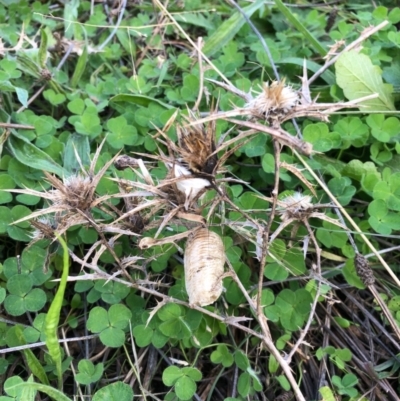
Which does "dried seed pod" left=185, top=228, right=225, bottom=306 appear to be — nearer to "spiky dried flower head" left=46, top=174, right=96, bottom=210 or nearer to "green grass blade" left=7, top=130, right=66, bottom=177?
"spiky dried flower head" left=46, top=174, right=96, bottom=210

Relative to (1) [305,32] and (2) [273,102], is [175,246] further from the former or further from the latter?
(1) [305,32]

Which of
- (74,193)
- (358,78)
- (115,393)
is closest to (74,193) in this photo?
(74,193)

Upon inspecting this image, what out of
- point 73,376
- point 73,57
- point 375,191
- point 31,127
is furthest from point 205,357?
point 73,57

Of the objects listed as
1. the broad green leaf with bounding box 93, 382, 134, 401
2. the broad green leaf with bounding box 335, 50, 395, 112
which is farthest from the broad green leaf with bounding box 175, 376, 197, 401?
the broad green leaf with bounding box 335, 50, 395, 112

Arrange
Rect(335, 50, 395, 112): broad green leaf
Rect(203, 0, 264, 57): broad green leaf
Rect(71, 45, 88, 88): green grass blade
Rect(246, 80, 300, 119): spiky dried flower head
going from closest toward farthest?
1. Rect(246, 80, 300, 119): spiky dried flower head
2. Rect(335, 50, 395, 112): broad green leaf
3. Rect(71, 45, 88, 88): green grass blade
4. Rect(203, 0, 264, 57): broad green leaf

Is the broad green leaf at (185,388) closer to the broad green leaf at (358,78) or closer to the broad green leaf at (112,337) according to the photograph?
the broad green leaf at (112,337)

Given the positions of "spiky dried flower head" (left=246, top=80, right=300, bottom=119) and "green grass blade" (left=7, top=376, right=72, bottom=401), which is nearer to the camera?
"spiky dried flower head" (left=246, top=80, right=300, bottom=119)

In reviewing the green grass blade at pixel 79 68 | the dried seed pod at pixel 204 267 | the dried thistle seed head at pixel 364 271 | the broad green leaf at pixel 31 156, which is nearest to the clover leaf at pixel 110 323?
the dried seed pod at pixel 204 267
